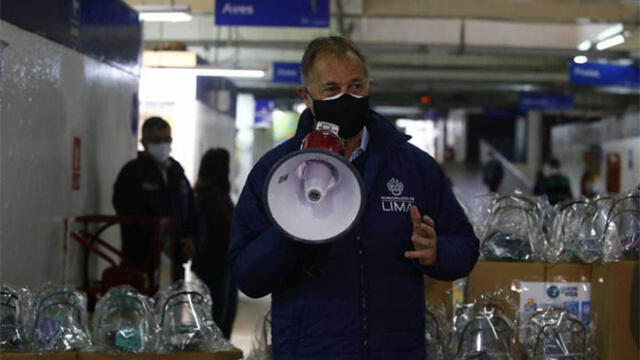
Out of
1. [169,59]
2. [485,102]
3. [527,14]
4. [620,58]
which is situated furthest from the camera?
[485,102]

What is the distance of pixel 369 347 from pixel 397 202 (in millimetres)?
355

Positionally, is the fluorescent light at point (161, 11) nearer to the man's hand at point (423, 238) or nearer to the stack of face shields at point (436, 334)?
the stack of face shields at point (436, 334)

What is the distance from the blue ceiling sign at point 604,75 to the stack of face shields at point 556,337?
12303 mm

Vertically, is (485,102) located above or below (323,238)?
above

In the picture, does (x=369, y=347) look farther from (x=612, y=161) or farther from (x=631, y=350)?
(x=612, y=161)

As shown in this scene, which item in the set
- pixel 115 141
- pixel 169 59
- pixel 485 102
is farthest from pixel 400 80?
pixel 115 141

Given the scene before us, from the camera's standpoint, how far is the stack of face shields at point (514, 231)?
13.0 feet

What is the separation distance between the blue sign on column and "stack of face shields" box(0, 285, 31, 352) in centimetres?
613

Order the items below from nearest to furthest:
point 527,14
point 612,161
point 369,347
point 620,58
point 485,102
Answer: point 369,347 → point 527,14 → point 620,58 → point 612,161 → point 485,102

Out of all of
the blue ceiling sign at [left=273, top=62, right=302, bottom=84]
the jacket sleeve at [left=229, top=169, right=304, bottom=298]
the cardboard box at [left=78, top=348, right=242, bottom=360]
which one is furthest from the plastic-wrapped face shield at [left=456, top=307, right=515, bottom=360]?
the blue ceiling sign at [left=273, top=62, right=302, bottom=84]

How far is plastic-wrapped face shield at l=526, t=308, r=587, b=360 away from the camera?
372 cm

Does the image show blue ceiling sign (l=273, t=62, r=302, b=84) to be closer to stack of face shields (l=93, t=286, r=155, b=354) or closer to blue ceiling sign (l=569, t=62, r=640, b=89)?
Result: blue ceiling sign (l=569, t=62, r=640, b=89)

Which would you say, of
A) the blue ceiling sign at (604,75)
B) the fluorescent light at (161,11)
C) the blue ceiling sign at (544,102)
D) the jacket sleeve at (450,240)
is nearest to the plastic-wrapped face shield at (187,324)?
the jacket sleeve at (450,240)

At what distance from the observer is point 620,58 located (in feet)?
55.7
